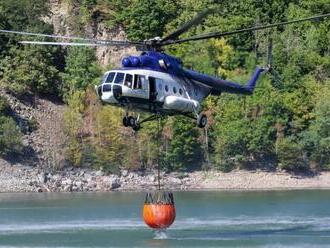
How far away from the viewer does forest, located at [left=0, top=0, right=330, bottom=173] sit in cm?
9356

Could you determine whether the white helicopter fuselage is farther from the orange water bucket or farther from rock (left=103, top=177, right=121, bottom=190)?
rock (left=103, top=177, right=121, bottom=190)

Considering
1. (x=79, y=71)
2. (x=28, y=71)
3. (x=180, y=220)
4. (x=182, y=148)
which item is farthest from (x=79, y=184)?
(x=180, y=220)

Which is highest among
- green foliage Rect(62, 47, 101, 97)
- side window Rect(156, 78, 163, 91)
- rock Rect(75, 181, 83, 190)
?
green foliage Rect(62, 47, 101, 97)

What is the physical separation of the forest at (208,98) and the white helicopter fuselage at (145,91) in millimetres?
31223

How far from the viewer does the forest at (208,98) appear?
93.6m

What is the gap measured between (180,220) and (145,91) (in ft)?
45.9

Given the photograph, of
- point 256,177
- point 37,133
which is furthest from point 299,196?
point 37,133

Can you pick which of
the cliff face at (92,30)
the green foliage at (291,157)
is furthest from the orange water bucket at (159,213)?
the cliff face at (92,30)

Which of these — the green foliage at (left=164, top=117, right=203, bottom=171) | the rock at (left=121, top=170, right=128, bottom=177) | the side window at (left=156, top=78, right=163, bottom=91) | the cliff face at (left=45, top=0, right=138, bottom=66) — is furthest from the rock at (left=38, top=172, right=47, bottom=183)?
the side window at (left=156, top=78, right=163, bottom=91)

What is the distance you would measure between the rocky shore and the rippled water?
11.7ft

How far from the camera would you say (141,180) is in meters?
92.5

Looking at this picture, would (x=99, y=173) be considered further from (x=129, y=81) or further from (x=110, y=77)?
(x=129, y=81)

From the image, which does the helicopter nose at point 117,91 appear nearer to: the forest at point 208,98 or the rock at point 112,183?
the forest at point 208,98

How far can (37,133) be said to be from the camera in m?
97.2
